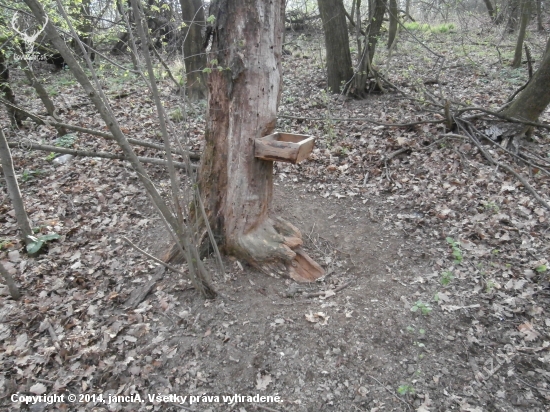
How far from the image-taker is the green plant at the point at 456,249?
3701 mm

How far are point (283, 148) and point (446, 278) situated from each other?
2.06 meters

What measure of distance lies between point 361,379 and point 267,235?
5.14 feet

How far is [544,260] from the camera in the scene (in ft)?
11.8

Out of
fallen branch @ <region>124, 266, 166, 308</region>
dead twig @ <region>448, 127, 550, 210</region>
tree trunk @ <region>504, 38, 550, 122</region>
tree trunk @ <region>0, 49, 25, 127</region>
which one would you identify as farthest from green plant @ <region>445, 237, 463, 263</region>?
tree trunk @ <region>0, 49, 25, 127</region>

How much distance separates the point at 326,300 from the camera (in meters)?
3.35

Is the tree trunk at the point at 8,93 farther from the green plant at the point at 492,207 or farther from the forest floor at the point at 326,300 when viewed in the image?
the green plant at the point at 492,207

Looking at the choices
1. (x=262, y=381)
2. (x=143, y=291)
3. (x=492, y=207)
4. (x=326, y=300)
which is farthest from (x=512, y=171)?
(x=143, y=291)

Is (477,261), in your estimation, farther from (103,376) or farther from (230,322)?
(103,376)

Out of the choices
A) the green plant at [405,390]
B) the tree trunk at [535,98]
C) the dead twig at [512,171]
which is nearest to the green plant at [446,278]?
the green plant at [405,390]

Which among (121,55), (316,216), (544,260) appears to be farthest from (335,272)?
(121,55)

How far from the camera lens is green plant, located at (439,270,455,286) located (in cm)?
344

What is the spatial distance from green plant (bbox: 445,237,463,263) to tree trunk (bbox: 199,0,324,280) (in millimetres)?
1463

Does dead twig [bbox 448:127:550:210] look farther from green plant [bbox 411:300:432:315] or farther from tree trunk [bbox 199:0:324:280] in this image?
tree trunk [bbox 199:0:324:280]

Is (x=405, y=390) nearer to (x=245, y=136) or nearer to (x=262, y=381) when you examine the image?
(x=262, y=381)
